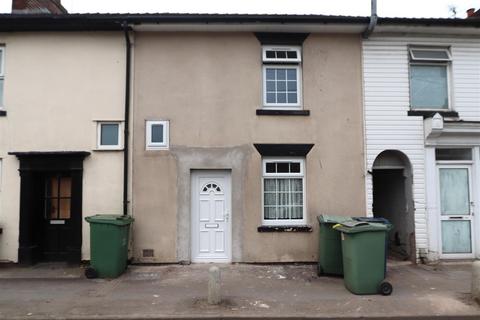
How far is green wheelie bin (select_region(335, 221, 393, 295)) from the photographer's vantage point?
22.0ft

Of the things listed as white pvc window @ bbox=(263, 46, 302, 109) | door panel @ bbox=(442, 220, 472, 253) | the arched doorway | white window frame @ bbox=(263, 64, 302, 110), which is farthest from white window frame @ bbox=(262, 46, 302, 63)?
door panel @ bbox=(442, 220, 472, 253)

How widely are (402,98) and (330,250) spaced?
4114 mm

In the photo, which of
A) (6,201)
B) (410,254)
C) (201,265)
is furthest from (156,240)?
(410,254)

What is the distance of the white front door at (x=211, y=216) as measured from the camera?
9.08 metres

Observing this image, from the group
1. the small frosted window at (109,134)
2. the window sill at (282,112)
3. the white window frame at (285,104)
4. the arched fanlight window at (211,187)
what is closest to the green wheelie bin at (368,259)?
the window sill at (282,112)

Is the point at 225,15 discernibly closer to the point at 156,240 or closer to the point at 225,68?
the point at 225,68

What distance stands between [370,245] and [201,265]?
3.86 m

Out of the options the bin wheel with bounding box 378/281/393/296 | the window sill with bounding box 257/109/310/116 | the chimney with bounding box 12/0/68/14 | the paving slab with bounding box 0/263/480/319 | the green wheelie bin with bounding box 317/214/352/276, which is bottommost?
the paving slab with bounding box 0/263/480/319

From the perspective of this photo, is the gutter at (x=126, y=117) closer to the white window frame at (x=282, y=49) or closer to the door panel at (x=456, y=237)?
the white window frame at (x=282, y=49)

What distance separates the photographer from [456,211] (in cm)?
940

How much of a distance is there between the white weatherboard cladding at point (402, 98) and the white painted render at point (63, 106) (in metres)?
5.80

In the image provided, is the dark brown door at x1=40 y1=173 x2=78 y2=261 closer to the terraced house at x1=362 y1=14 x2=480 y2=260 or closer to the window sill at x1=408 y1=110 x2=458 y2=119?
the terraced house at x1=362 y1=14 x2=480 y2=260

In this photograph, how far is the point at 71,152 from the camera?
8828 millimetres

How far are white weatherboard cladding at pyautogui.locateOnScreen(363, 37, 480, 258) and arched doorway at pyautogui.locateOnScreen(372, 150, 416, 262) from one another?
204 millimetres
